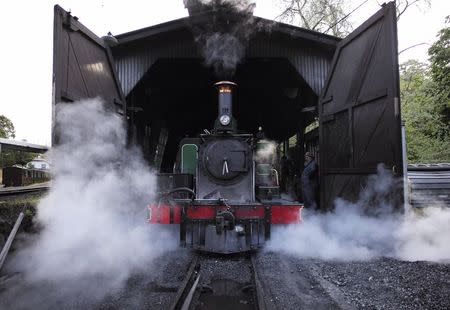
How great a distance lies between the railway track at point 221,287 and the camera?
333cm

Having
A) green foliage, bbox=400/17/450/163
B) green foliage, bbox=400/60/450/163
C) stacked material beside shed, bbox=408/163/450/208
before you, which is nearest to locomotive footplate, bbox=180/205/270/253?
stacked material beside shed, bbox=408/163/450/208

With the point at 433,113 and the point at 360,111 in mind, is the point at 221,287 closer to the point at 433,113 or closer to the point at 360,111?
the point at 360,111

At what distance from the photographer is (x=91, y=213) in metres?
5.72

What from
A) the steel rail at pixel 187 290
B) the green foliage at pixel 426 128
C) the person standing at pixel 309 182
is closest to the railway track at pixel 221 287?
the steel rail at pixel 187 290

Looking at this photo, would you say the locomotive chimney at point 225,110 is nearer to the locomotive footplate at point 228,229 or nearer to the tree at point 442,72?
the locomotive footplate at point 228,229

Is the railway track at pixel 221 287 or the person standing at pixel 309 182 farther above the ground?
the person standing at pixel 309 182

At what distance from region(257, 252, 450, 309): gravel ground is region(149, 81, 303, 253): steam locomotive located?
1.89 feet

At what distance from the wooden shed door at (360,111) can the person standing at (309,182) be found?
0.44 meters

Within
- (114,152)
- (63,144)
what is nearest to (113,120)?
(114,152)

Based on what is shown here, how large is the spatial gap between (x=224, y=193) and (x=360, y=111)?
9.06 ft

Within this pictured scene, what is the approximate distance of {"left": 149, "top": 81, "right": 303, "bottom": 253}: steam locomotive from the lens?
528 cm

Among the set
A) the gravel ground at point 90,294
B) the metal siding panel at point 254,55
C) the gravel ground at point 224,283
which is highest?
the metal siding panel at point 254,55

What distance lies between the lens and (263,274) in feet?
14.4

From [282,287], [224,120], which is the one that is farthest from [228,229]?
[224,120]
